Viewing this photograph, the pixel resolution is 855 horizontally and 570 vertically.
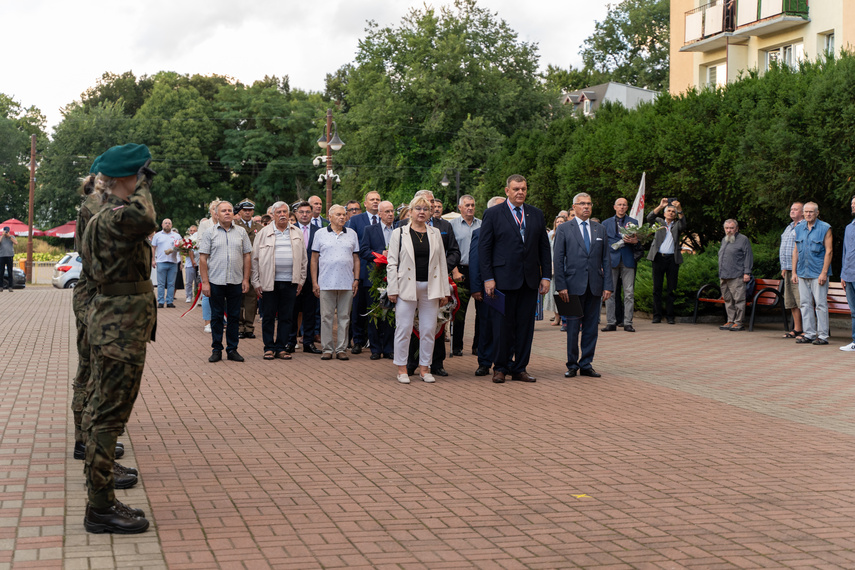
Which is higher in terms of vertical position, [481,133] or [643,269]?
[481,133]

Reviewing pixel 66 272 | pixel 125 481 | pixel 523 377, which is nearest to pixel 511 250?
pixel 523 377

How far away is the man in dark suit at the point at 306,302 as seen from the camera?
12906 millimetres

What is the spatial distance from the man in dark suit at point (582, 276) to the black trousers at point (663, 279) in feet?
22.0

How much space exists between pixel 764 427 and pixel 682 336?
8024 mm

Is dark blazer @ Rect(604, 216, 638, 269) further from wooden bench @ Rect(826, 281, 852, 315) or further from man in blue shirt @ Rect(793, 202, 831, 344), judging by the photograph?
wooden bench @ Rect(826, 281, 852, 315)

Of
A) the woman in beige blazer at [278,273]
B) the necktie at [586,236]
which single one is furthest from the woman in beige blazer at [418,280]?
the woman in beige blazer at [278,273]

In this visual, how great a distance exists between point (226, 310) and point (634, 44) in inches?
2905

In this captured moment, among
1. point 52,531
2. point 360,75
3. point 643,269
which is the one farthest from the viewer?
point 360,75

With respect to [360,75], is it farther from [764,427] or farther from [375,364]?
[764,427]

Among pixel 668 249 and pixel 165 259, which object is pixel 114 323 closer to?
pixel 668 249

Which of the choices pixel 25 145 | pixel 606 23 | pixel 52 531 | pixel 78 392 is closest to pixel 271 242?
pixel 78 392

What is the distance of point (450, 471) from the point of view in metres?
6.08

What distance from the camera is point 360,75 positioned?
56.1 metres

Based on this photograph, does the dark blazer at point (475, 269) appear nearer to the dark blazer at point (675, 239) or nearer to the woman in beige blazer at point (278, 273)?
the woman in beige blazer at point (278, 273)
